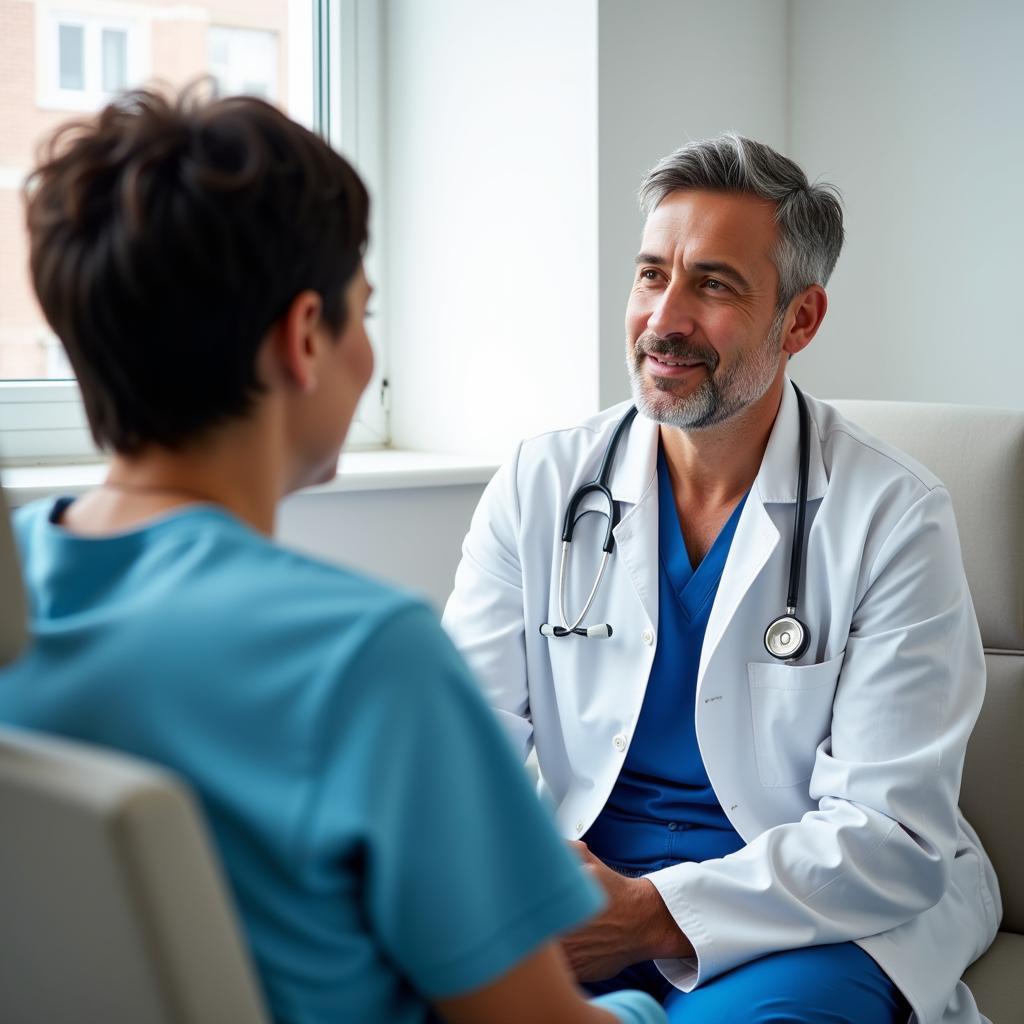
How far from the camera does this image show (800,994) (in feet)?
4.29

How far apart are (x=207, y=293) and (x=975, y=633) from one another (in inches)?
43.7

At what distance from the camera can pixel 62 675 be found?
661mm

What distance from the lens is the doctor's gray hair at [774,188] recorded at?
66.5 inches

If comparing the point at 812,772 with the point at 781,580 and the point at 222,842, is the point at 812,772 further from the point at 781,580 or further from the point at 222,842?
the point at 222,842

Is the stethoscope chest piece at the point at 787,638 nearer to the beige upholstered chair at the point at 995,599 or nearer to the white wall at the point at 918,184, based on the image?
the beige upholstered chair at the point at 995,599

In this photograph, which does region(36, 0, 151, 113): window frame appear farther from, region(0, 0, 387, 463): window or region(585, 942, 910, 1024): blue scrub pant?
region(585, 942, 910, 1024): blue scrub pant

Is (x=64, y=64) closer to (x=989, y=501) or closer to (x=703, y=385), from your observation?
(x=703, y=385)

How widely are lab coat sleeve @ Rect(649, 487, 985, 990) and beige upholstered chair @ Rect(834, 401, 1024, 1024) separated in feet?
0.58

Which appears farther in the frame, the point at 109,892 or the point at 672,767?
the point at 672,767

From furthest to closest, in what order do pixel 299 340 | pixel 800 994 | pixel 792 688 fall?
pixel 792 688 < pixel 800 994 < pixel 299 340

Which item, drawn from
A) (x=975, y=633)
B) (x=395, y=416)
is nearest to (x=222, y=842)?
(x=975, y=633)

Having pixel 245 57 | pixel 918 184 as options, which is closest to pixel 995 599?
pixel 918 184

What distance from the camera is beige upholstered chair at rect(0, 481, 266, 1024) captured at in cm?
52

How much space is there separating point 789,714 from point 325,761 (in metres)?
0.97
